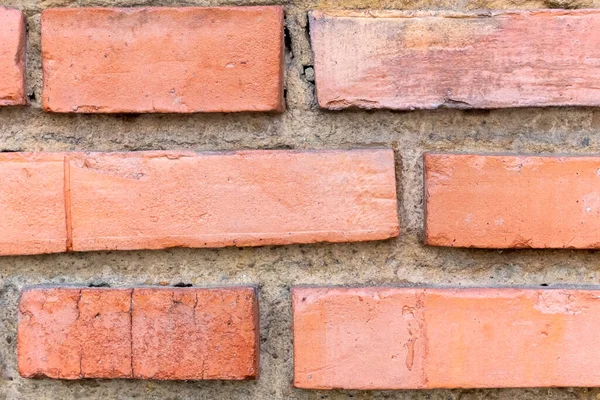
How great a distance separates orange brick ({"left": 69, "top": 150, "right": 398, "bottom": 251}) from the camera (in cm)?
58

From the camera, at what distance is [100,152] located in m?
0.59

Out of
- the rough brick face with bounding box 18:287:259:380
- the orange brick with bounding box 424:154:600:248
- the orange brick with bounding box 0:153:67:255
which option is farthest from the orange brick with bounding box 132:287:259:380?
the orange brick with bounding box 424:154:600:248

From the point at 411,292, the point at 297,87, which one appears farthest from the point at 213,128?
the point at 411,292

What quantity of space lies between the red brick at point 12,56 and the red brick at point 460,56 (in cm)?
29

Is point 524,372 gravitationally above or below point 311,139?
below

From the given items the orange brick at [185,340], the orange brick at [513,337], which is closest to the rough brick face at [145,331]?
the orange brick at [185,340]

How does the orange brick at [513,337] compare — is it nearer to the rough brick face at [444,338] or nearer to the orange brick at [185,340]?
the rough brick face at [444,338]

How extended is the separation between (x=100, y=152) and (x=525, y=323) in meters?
0.46

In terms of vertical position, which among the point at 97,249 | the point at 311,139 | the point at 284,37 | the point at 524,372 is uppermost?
the point at 284,37

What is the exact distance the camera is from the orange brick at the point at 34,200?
1.93 feet

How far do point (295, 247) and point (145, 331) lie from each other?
0.58 feet

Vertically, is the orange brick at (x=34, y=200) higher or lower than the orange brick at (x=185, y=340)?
higher

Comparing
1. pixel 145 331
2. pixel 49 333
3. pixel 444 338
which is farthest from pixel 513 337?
pixel 49 333

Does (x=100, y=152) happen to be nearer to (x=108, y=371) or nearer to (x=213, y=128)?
(x=213, y=128)
